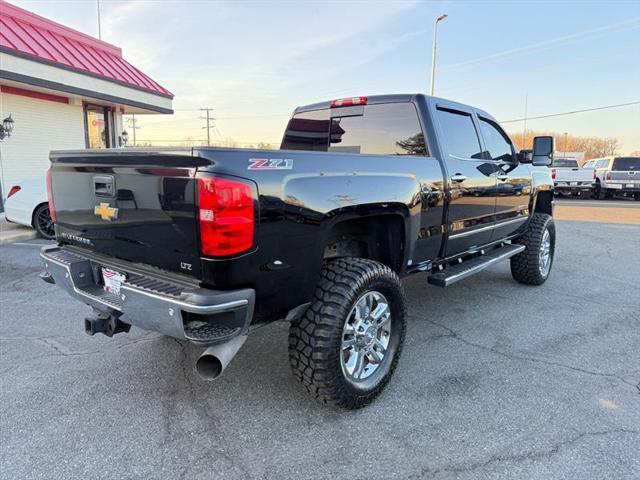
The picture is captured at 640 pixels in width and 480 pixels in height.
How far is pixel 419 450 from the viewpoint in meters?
2.59

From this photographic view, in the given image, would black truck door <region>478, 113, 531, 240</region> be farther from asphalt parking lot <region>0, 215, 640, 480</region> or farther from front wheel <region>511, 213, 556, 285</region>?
asphalt parking lot <region>0, 215, 640, 480</region>

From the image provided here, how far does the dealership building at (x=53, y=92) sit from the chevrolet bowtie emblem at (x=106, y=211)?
849 centimetres

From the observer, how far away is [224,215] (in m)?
2.25

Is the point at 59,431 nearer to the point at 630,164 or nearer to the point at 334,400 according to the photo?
the point at 334,400

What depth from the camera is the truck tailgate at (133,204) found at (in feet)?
7.71

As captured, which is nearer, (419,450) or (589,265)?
(419,450)

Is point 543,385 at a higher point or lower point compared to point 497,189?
lower

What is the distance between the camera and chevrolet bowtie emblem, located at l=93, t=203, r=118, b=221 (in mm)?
2752

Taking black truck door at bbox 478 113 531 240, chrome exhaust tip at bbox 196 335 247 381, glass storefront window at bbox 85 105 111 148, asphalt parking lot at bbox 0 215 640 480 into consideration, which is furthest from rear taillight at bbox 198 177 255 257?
glass storefront window at bbox 85 105 111 148

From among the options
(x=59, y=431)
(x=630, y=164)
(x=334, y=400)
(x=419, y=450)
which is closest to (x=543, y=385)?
(x=419, y=450)

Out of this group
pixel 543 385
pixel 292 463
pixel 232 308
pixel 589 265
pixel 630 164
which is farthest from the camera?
pixel 630 164

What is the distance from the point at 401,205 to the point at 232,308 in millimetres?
1618

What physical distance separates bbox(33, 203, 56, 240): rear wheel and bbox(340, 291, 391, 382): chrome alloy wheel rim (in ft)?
25.1

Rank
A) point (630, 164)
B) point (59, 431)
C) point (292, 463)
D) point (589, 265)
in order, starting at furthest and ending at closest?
point (630, 164) < point (589, 265) < point (59, 431) < point (292, 463)
